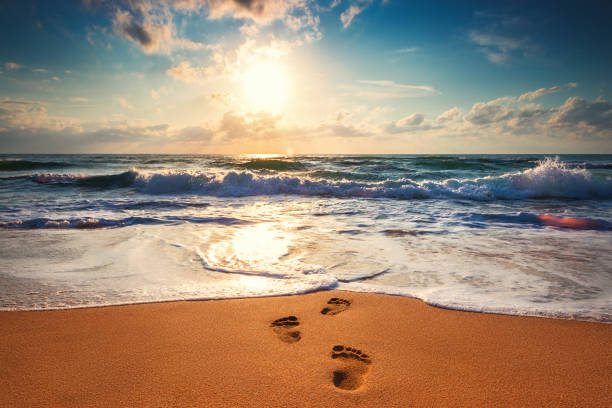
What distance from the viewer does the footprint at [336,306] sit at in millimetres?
2263

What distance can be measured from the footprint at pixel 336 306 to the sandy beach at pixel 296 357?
0.07ft

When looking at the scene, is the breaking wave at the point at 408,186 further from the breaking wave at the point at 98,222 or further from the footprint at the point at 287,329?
the footprint at the point at 287,329

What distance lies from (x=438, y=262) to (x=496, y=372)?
194 centimetres

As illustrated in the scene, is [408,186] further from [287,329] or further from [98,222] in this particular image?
[287,329]

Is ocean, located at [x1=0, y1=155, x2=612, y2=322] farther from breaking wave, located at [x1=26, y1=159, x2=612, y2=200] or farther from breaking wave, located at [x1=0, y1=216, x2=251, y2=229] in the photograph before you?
breaking wave, located at [x1=26, y1=159, x2=612, y2=200]

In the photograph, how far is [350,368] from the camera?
1.58 m

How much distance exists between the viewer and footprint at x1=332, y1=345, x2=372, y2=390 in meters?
1.47

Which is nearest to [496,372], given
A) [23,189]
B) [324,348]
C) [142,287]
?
[324,348]

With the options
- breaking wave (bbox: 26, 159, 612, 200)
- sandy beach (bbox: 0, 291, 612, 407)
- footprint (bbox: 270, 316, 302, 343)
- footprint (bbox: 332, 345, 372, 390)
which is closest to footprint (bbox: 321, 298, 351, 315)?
sandy beach (bbox: 0, 291, 612, 407)

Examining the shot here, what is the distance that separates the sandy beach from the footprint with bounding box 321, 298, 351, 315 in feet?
0.07

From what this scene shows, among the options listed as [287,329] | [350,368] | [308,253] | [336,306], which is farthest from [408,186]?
[350,368]

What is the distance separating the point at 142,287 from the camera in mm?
2629

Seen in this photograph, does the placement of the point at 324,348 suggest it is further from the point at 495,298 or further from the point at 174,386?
the point at 495,298

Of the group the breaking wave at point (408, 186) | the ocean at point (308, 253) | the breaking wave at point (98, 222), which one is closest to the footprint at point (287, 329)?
the ocean at point (308, 253)
